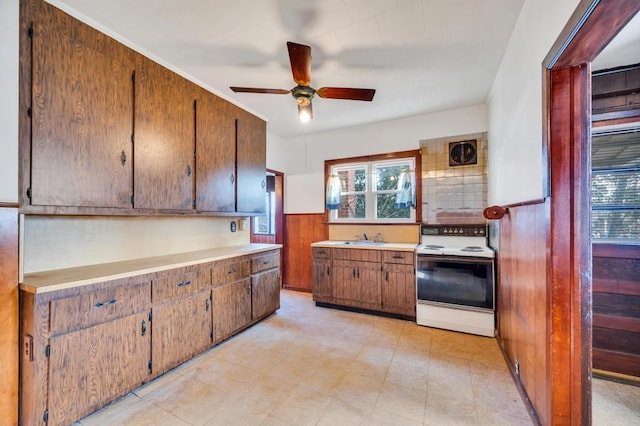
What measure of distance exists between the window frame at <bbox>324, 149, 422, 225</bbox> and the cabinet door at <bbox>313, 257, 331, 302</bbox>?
831mm

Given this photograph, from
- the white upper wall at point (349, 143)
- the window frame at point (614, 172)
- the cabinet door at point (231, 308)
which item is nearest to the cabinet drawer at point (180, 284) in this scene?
the cabinet door at point (231, 308)

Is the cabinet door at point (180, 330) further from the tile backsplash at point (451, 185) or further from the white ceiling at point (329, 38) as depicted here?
the tile backsplash at point (451, 185)

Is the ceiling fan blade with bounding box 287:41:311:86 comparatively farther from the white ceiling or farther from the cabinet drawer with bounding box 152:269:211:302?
the cabinet drawer with bounding box 152:269:211:302

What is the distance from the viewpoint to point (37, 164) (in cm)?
157

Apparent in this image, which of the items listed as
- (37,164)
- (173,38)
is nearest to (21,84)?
(37,164)

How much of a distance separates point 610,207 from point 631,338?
3.29 feet

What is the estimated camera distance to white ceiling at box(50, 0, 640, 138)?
1.79 meters

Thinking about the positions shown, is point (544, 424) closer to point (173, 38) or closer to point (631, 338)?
point (631, 338)

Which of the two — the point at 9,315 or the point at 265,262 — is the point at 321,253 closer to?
the point at 265,262

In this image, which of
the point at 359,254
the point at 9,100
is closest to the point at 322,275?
the point at 359,254

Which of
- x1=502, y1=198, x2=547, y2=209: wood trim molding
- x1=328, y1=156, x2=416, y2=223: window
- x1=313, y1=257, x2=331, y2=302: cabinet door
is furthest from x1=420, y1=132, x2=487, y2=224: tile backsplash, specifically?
x1=313, y1=257, x2=331, y2=302: cabinet door

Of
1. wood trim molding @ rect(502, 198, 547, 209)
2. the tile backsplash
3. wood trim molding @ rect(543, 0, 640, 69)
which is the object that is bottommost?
wood trim molding @ rect(502, 198, 547, 209)

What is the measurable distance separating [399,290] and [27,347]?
3139mm

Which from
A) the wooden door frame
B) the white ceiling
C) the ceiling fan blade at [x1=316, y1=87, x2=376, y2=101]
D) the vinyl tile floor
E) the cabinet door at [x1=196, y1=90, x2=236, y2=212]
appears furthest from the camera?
the cabinet door at [x1=196, y1=90, x2=236, y2=212]
